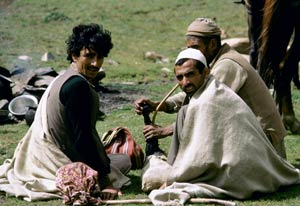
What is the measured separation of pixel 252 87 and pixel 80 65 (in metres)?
1.28

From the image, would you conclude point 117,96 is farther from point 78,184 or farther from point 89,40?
point 78,184

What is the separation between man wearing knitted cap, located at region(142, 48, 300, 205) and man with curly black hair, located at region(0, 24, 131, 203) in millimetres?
510

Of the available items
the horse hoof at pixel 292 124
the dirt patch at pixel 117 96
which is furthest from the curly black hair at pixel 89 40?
the dirt patch at pixel 117 96

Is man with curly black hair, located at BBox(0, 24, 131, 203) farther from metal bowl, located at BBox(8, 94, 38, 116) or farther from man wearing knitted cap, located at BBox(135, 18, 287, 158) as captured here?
metal bowl, located at BBox(8, 94, 38, 116)

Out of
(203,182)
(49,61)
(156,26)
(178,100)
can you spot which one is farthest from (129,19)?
(203,182)

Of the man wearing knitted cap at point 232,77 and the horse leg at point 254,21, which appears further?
the horse leg at point 254,21

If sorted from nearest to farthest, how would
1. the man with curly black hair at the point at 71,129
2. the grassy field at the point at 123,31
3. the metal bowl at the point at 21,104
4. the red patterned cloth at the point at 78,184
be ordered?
the red patterned cloth at the point at 78,184 → the man with curly black hair at the point at 71,129 → the metal bowl at the point at 21,104 → the grassy field at the point at 123,31

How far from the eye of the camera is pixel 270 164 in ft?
17.9

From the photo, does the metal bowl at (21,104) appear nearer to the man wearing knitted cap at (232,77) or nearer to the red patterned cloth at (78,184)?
the man wearing knitted cap at (232,77)

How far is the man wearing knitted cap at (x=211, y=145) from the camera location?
5199mm

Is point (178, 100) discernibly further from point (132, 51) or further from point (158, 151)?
point (132, 51)

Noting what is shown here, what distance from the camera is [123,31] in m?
16.4

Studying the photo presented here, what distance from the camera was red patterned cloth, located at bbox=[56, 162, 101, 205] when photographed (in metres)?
5.16

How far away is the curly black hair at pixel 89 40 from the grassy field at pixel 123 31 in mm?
2864
